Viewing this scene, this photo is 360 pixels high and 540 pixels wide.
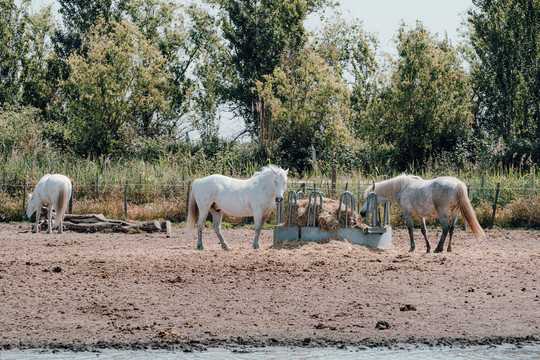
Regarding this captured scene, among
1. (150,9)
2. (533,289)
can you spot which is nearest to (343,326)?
(533,289)

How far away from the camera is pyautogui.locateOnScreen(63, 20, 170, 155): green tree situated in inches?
1284

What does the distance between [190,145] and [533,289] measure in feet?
82.0

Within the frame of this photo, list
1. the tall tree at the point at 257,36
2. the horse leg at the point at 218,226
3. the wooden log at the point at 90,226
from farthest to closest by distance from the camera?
the tall tree at the point at 257,36 → the wooden log at the point at 90,226 → the horse leg at the point at 218,226

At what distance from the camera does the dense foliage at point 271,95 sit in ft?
101

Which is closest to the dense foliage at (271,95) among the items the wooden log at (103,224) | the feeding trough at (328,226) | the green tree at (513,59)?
the green tree at (513,59)

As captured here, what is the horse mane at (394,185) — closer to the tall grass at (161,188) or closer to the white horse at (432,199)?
the white horse at (432,199)

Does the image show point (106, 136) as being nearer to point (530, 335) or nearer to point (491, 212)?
point (491, 212)

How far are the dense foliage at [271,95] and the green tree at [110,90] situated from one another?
0.22ft

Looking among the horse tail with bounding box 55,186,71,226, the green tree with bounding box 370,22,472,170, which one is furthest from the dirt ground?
the green tree with bounding box 370,22,472,170

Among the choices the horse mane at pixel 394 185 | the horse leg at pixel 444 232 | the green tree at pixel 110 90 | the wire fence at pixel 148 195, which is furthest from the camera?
the green tree at pixel 110 90

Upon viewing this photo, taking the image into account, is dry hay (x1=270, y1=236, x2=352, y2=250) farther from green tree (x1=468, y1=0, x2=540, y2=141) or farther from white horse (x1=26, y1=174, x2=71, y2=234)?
green tree (x1=468, y1=0, x2=540, y2=141)

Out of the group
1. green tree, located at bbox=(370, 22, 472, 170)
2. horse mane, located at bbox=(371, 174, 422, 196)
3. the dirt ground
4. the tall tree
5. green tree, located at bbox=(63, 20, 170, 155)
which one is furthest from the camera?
the tall tree

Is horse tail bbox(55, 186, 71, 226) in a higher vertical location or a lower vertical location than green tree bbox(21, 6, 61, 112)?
lower

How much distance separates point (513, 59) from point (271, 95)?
37.9 ft
